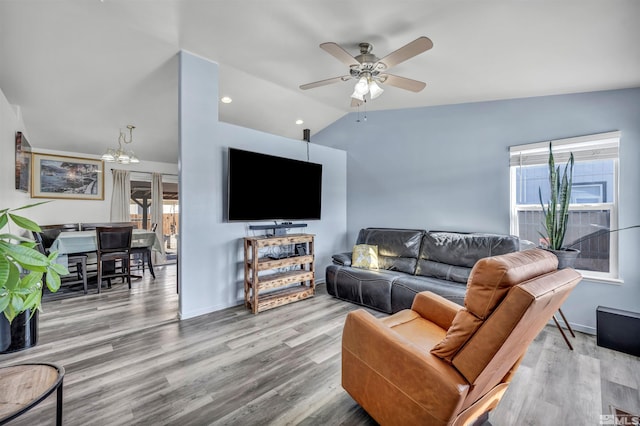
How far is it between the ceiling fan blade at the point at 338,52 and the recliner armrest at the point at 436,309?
6.59 feet

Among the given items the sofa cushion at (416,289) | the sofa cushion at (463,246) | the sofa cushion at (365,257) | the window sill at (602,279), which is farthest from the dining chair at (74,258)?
the window sill at (602,279)

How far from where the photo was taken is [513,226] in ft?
11.0

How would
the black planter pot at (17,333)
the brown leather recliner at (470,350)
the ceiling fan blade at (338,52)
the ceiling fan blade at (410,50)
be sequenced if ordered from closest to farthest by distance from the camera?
the brown leather recliner at (470,350) < the ceiling fan blade at (410,50) < the ceiling fan blade at (338,52) < the black planter pot at (17,333)

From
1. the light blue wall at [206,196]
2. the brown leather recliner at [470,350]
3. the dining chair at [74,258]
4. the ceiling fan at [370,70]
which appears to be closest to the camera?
the brown leather recliner at [470,350]

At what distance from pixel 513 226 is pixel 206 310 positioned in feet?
12.6

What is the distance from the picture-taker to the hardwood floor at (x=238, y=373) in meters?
1.69

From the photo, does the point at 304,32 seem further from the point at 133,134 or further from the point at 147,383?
the point at 133,134

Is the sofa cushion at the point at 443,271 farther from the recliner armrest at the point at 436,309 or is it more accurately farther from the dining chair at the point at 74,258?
the dining chair at the point at 74,258

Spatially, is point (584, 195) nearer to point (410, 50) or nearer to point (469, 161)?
point (469, 161)

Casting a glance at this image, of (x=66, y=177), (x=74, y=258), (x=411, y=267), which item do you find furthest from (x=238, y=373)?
(x=66, y=177)

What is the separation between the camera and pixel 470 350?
1.17 meters

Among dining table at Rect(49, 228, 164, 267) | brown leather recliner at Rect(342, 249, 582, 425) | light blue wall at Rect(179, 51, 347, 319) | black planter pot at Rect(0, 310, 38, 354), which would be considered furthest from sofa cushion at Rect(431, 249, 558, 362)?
dining table at Rect(49, 228, 164, 267)

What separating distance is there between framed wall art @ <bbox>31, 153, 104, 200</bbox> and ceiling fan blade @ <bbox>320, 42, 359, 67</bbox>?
18.5ft

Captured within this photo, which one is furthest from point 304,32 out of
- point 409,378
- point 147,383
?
point 147,383
